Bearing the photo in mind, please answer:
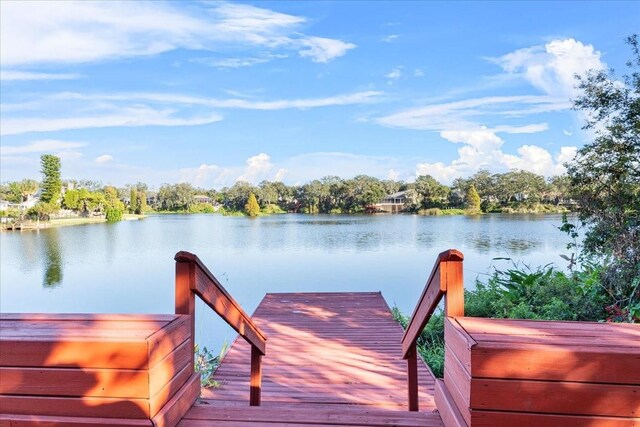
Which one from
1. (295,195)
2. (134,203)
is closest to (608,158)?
(295,195)

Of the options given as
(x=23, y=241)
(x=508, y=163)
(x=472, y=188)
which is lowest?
(x=23, y=241)

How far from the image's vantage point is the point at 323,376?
3.49m

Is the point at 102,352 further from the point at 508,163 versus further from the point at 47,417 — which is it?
the point at 508,163

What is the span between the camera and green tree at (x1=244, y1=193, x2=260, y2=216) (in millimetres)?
37281

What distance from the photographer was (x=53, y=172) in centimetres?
2580

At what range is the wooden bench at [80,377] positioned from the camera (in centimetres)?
133

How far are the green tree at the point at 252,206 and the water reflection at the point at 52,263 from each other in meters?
19.4

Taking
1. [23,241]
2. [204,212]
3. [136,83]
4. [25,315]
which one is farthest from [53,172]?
[25,315]

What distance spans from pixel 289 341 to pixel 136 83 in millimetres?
34512

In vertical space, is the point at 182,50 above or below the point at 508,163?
above

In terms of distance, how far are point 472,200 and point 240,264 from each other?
2244 centimetres

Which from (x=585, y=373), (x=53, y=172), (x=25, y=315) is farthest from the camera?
A: (x=53, y=172)

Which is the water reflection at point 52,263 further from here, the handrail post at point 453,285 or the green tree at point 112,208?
the green tree at point 112,208

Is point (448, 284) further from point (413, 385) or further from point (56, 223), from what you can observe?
point (56, 223)
